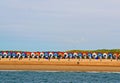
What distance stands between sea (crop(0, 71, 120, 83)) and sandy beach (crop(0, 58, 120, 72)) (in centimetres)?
326

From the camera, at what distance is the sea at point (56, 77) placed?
8200 centimetres

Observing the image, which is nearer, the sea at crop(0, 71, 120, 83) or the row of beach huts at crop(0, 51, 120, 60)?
the sea at crop(0, 71, 120, 83)

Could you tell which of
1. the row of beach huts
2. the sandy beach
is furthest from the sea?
the row of beach huts

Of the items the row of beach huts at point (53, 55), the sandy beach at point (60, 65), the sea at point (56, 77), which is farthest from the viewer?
the row of beach huts at point (53, 55)

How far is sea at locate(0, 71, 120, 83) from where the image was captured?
8200 centimetres

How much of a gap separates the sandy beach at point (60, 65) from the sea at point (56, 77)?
3.26m

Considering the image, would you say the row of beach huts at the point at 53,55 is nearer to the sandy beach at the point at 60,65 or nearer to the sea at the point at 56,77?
the sandy beach at the point at 60,65

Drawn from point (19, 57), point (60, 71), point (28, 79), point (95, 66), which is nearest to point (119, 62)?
point (95, 66)

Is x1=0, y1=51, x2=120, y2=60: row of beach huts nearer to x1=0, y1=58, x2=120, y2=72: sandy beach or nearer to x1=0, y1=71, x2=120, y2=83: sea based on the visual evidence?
x1=0, y1=58, x2=120, y2=72: sandy beach

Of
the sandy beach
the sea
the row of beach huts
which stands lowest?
the sea

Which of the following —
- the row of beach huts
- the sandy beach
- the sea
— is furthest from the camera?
the row of beach huts

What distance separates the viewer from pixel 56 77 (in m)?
87.8

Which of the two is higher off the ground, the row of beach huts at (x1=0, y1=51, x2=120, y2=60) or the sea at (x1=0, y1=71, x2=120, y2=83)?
the row of beach huts at (x1=0, y1=51, x2=120, y2=60)

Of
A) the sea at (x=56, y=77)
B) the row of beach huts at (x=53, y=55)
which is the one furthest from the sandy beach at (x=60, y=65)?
the row of beach huts at (x=53, y=55)
